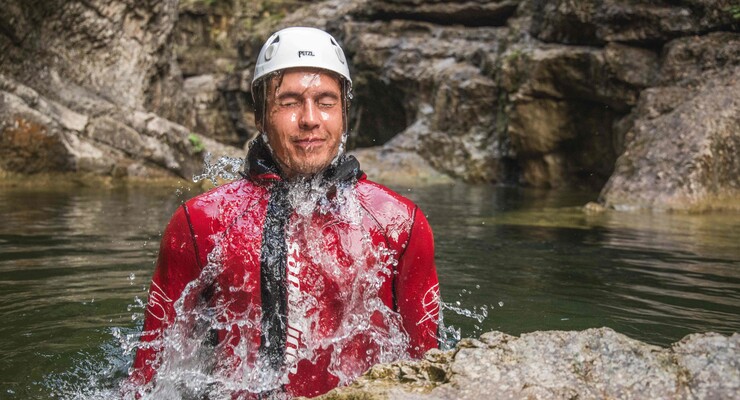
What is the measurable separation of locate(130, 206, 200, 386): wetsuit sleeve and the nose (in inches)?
20.3

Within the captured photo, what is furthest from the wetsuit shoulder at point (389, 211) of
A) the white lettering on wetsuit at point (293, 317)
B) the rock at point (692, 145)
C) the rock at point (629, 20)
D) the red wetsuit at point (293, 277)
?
the rock at point (629, 20)

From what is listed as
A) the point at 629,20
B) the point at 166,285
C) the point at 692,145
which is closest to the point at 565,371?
the point at 166,285

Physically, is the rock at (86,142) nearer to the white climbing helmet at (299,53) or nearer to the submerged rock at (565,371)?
the white climbing helmet at (299,53)

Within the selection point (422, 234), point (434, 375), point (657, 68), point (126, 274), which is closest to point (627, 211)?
point (657, 68)

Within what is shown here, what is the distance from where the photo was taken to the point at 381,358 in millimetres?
2562

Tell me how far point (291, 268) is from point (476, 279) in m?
3.19

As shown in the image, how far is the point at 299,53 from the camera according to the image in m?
2.58

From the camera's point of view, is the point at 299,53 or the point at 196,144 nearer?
the point at 299,53

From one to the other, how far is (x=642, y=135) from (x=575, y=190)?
4390 millimetres

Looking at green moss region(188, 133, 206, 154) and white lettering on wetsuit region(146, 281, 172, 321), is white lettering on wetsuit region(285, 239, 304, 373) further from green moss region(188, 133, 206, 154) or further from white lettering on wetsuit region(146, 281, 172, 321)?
green moss region(188, 133, 206, 154)

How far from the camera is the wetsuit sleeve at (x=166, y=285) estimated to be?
2.43 metres

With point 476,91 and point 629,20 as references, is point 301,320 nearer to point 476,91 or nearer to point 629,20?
point 629,20

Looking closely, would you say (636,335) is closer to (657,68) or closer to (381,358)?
(381,358)

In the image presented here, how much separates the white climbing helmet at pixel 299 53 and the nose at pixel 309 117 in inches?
5.9
